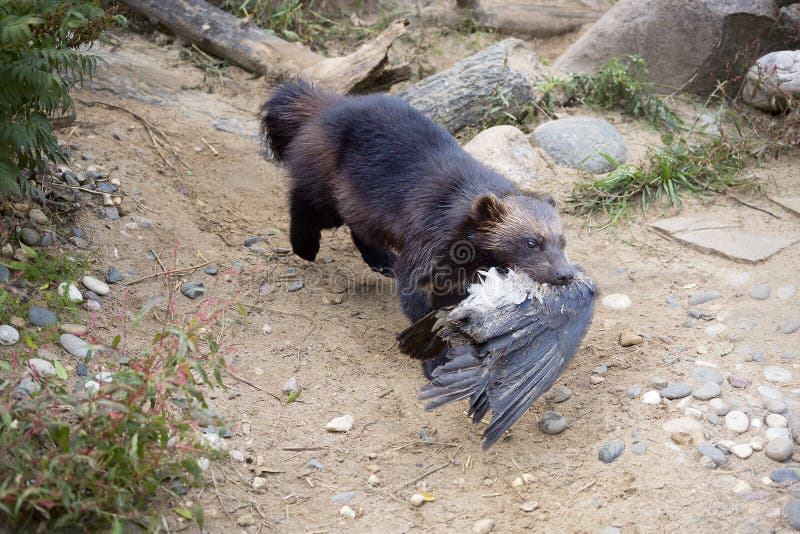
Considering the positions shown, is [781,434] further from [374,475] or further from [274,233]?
[274,233]

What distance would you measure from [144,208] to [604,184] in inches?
140

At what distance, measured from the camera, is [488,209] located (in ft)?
14.7

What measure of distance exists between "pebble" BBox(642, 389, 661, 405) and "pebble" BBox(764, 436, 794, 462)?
0.59 meters

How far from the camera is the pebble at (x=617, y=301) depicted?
16.7 ft

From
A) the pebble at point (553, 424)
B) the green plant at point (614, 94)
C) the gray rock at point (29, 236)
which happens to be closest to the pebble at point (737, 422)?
the pebble at point (553, 424)

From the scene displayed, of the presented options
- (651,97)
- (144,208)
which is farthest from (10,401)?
(651,97)

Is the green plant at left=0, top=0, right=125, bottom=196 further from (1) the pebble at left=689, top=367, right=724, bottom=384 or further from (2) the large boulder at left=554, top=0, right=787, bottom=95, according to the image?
(2) the large boulder at left=554, top=0, right=787, bottom=95

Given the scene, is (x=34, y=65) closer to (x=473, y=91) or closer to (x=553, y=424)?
(x=553, y=424)

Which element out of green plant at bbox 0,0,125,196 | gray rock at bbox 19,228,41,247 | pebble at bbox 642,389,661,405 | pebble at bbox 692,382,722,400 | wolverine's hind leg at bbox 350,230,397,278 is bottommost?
wolverine's hind leg at bbox 350,230,397,278

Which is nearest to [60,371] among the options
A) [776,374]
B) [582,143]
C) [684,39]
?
[776,374]

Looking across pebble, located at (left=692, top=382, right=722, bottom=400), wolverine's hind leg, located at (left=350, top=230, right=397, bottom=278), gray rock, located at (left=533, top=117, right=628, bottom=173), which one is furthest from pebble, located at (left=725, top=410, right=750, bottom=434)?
gray rock, located at (left=533, top=117, right=628, bottom=173)

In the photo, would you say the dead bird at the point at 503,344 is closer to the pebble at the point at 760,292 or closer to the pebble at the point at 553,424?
the pebble at the point at 553,424

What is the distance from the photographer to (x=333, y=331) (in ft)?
16.4

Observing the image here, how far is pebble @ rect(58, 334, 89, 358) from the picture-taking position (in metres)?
4.00
